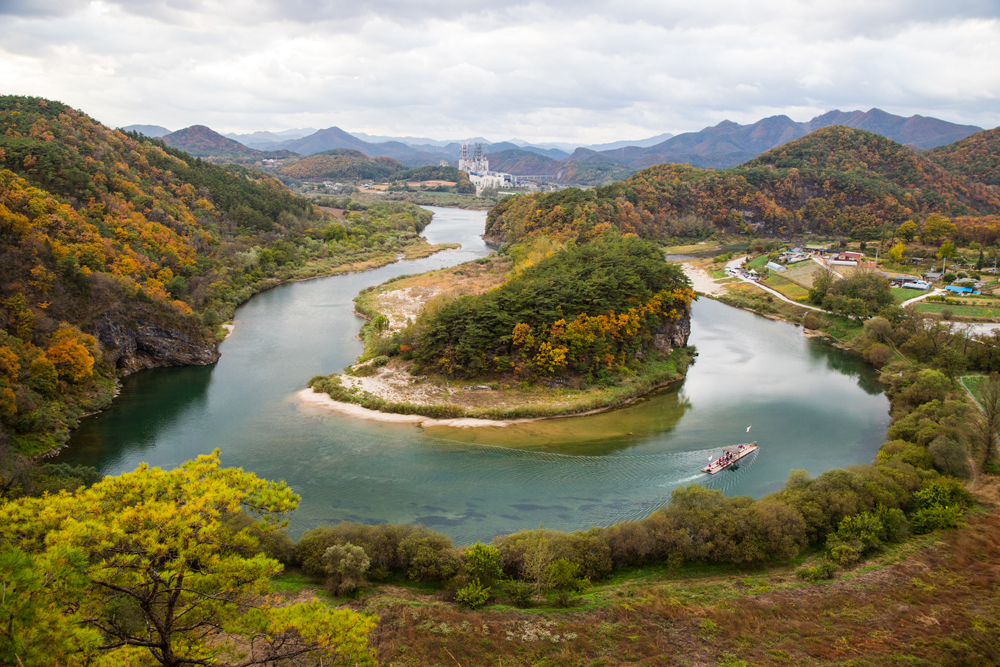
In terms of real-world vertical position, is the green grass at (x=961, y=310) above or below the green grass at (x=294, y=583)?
above

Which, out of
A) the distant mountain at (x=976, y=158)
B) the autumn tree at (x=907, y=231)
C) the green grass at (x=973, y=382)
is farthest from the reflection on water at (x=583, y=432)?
the distant mountain at (x=976, y=158)

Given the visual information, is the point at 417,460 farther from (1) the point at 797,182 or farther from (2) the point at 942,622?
(1) the point at 797,182

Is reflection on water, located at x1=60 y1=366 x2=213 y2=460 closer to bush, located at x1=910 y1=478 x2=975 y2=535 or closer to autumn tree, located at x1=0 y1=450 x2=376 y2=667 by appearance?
autumn tree, located at x1=0 y1=450 x2=376 y2=667

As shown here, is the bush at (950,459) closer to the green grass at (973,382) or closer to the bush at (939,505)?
the bush at (939,505)

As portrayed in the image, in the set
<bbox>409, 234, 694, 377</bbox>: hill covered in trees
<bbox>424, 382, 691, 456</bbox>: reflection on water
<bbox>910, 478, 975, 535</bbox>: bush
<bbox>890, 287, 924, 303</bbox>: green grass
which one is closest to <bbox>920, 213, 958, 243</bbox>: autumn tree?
<bbox>890, 287, 924, 303</bbox>: green grass

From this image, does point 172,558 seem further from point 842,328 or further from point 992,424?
point 842,328

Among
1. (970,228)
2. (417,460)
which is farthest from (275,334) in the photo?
(970,228)
